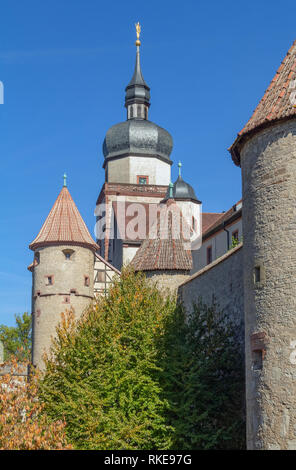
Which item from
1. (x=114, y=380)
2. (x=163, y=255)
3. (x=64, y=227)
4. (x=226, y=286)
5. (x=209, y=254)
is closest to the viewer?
(x=114, y=380)

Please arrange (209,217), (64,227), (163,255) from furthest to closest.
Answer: (209,217), (64,227), (163,255)

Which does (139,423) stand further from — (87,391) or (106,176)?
(106,176)

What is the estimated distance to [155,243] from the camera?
27875mm

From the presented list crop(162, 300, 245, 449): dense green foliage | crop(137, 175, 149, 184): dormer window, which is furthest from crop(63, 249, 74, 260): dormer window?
crop(137, 175, 149, 184): dormer window

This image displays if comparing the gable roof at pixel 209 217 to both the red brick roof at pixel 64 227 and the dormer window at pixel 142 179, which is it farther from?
the red brick roof at pixel 64 227

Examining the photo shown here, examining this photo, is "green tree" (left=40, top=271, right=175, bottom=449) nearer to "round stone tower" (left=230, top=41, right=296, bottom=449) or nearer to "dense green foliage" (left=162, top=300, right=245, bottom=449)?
"dense green foliage" (left=162, top=300, right=245, bottom=449)

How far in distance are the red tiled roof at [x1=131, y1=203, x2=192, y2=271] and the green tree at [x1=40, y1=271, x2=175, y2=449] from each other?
327cm

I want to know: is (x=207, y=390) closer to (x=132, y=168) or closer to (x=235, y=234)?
(x=235, y=234)

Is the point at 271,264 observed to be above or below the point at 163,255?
below

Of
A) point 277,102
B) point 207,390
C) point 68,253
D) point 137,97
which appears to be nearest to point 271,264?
Result: point 277,102

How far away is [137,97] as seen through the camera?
60.2 meters

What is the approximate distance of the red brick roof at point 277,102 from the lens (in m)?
14.5

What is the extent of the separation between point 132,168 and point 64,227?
23.5 meters

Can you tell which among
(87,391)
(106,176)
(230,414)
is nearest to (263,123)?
(230,414)
